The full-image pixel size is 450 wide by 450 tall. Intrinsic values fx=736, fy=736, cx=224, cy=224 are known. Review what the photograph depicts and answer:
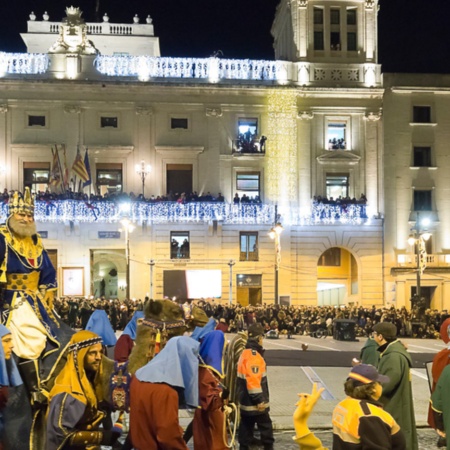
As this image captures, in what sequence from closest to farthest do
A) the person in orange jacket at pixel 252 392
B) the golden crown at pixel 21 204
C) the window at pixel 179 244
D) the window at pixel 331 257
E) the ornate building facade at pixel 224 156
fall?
the golden crown at pixel 21 204, the person in orange jacket at pixel 252 392, the ornate building facade at pixel 224 156, the window at pixel 179 244, the window at pixel 331 257

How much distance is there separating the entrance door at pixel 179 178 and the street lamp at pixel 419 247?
1302 centimetres

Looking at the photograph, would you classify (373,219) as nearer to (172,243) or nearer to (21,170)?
(172,243)

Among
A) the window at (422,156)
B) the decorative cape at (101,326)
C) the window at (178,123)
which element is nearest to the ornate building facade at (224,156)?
the window at (178,123)

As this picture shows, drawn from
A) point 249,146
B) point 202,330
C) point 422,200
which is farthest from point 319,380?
point 422,200

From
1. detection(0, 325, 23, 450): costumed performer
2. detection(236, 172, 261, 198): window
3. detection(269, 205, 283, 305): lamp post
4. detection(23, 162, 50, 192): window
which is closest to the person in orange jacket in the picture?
detection(0, 325, 23, 450): costumed performer

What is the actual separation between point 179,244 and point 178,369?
3717cm

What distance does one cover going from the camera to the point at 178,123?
43594 mm

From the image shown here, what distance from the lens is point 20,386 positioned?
25.8 ft

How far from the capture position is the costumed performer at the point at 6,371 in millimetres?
6805

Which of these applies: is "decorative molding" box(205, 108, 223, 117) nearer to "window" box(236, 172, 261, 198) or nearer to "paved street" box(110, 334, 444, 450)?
"window" box(236, 172, 261, 198)

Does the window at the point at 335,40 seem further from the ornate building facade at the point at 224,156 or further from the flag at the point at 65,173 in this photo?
the flag at the point at 65,173

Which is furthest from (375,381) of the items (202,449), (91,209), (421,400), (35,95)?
(35,95)

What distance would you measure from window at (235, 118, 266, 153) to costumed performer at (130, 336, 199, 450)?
3799 cm

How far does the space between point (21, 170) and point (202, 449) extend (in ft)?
122
